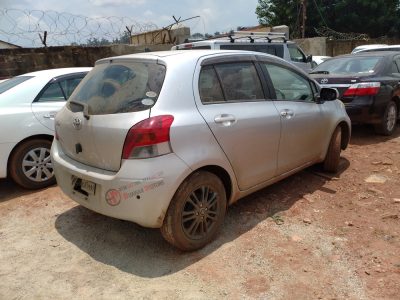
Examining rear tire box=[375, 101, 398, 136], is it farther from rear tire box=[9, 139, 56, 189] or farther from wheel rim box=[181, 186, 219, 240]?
rear tire box=[9, 139, 56, 189]

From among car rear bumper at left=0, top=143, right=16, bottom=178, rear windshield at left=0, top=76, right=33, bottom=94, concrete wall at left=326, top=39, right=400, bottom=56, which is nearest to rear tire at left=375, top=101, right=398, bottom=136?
rear windshield at left=0, top=76, right=33, bottom=94

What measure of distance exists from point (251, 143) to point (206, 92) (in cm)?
68

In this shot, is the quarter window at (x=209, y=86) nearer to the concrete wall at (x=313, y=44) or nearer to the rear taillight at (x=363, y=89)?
the rear taillight at (x=363, y=89)

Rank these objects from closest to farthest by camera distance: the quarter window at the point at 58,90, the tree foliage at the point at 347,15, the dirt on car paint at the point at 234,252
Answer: the dirt on car paint at the point at 234,252, the quarter window at the point at 58,90, the tree foliage at the point at 347,15

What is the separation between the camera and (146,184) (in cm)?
296

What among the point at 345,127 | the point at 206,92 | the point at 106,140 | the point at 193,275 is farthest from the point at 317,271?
the point at 345,127

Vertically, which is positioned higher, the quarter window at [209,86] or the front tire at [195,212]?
the quarter window at [209,86]

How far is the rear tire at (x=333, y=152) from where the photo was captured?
16.6 ft

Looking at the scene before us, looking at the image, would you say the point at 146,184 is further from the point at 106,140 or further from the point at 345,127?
the point at 345,127

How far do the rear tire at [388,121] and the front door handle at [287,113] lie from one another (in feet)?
11.0

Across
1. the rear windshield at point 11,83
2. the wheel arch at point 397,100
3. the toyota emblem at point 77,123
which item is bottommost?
the wheel arch at point 397,100

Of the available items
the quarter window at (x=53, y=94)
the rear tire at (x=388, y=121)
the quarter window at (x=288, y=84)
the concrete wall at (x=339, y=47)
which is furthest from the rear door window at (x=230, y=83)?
the concrete wall at (x=339, y=47)

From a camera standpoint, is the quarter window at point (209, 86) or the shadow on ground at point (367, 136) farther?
the shadow on ground at point (367, 136)

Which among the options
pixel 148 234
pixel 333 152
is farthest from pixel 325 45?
pixel 148 234
